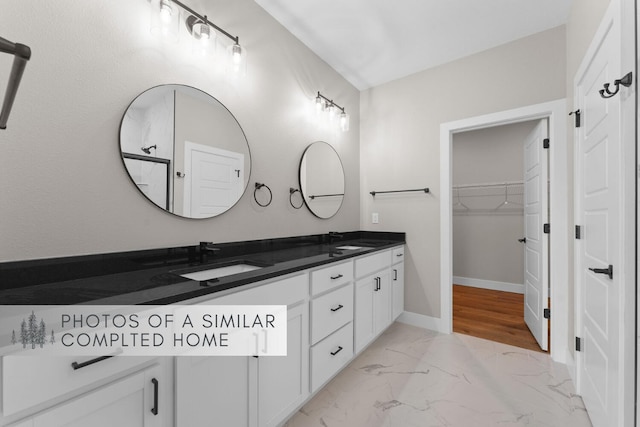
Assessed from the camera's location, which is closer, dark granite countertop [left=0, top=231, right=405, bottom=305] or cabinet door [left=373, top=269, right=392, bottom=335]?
dark granite countertop [left=0, top=231, right=405, bottom=305]

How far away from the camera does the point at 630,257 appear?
112cm

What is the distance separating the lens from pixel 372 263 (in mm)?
2279

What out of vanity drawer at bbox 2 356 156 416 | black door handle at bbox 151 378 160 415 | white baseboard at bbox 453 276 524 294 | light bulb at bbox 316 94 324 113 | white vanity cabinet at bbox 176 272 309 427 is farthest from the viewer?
white baseboard at bbox 453 276 524 294

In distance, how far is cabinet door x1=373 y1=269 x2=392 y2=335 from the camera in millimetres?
2355

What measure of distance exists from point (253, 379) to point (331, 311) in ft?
A: 2.09

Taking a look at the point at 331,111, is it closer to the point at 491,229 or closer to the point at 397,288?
the point at 397,288

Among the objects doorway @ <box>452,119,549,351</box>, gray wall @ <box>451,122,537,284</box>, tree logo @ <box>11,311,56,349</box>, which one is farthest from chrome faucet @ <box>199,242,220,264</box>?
gray wall @ <box>451,122,537,284</box>

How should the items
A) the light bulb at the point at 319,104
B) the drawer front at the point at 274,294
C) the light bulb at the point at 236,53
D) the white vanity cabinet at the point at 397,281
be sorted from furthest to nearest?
1. the white vanity cabinet at the point at 397,281
2. the light bulb at the point at 319,104
3. the light bulb at the point at 236,53
4. the drawer front at the point at 274,294

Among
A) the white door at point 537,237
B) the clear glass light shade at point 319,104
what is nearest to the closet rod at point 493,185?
the white door at point 537,237

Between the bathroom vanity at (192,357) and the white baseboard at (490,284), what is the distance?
2.97 m

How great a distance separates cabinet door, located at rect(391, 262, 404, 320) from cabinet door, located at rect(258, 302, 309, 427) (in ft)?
4.47

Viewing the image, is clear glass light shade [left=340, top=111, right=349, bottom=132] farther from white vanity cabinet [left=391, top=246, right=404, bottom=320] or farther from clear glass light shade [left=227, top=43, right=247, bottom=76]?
white vanity cabinet [left=391, top=246, right=404, bottom=320]

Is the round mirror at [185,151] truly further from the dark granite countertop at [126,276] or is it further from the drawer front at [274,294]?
the drawer front at [274,294]

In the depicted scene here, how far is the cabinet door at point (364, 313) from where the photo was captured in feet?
6.81
